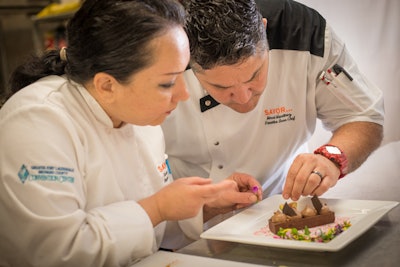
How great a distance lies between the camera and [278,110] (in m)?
1.74

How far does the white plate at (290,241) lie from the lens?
1.10m

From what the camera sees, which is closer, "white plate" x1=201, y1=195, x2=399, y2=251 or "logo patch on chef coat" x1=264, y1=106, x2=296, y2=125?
"white plate" x1=201, y1=195, x2=399, y2=251

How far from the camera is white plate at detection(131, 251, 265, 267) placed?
1.06 meters

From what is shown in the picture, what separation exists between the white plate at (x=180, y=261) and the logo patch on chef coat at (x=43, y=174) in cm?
24

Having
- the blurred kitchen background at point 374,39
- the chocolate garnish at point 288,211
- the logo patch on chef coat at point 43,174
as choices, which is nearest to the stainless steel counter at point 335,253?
the chocolate garnish at point 288,211

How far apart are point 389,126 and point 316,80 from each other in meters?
0.84

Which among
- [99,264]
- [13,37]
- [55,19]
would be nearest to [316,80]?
[99,264]

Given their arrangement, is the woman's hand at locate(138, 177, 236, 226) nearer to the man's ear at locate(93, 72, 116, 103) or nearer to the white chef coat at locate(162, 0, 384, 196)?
the man's ear at locate(93, 72, 116, 103)

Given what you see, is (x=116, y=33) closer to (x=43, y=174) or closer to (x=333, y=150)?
(x=43, y=174)

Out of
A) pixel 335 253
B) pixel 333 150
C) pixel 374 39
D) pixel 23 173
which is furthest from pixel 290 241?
pixel 374 39

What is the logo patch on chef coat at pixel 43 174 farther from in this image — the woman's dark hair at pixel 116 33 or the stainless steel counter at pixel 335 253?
the stainless steel counter at pixel 335 253

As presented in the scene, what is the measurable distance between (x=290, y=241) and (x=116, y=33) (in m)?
0.58

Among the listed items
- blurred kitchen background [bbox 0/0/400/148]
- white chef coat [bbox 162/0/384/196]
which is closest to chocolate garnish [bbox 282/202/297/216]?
white chef coat [bbox 162/0/384/196]

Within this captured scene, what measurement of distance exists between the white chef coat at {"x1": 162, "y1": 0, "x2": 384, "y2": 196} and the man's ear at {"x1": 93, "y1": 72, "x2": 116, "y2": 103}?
60 centimetres
